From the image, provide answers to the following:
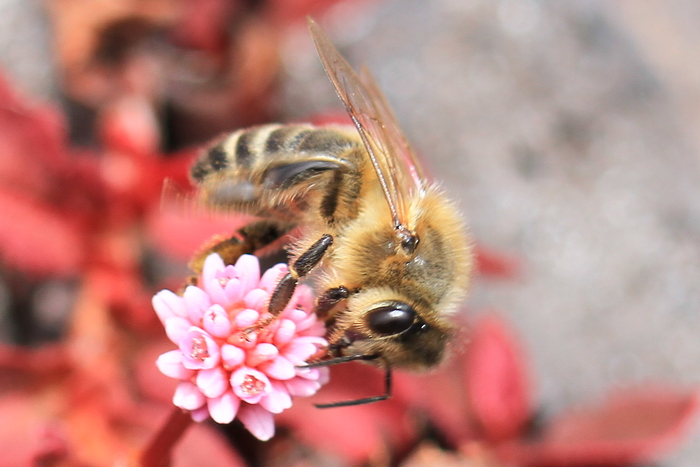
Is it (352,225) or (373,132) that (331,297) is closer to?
(352,225)

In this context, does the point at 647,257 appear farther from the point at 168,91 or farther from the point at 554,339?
the point at 168,91

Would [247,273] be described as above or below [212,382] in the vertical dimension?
above

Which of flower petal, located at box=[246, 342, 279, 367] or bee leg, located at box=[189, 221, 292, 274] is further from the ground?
bee leg, located at box=[189, 221, 292, 274]

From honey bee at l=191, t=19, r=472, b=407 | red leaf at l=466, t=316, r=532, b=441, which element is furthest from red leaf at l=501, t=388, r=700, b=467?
honey bee at l=191, t=19, r=472, b=407

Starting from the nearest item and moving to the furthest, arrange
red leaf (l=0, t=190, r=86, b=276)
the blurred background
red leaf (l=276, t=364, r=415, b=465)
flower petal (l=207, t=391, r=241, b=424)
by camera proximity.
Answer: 1. flower petal (l=207, t=391, r=241, b=424)
2. red leaf (l=276, t=364, r=415, b=465)
3. red leaf (l=0, t=190, r=86, b=276)
4. the blurred background

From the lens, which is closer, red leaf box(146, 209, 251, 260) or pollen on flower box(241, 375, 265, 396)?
pollen on flower box(241, 375, 265, 396)

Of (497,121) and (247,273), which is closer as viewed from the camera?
(247,273)

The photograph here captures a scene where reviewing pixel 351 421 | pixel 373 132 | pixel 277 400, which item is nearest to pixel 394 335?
pixel 277 400

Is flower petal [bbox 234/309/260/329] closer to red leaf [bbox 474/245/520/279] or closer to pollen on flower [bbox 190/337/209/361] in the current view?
pollen on flower [bbox 190/337/209/361]
